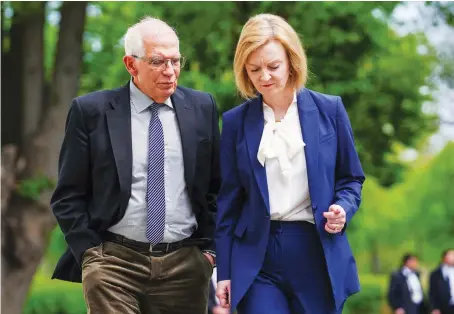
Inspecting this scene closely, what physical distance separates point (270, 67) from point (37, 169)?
13500mm

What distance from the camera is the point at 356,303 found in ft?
105

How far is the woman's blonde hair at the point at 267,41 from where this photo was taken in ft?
18.4

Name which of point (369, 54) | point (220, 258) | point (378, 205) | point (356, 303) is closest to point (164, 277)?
point (220, 258)

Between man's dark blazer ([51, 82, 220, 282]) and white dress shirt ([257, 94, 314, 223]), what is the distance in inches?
20.1

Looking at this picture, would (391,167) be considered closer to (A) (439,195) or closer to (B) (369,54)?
(B) (369,54)

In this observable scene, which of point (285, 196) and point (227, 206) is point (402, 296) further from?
point (285, 196)

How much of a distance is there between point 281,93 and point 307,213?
64cm

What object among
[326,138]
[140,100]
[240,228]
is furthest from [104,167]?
[326,138]

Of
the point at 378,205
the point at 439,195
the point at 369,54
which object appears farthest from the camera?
the point at 378,205

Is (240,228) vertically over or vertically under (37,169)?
over

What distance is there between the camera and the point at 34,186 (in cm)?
1827

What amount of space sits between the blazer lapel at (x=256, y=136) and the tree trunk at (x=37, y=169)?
13029 mm

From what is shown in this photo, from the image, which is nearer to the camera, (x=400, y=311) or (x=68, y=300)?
(x=400, y=311)

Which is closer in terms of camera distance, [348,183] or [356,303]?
[348,183]
